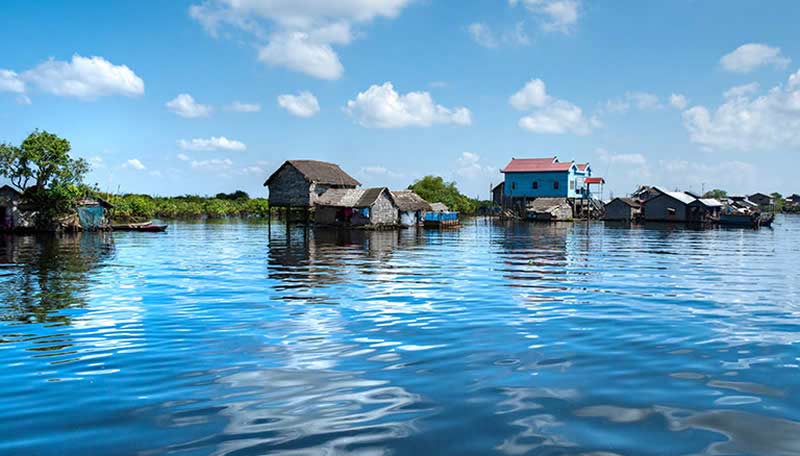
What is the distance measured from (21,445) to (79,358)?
345 cm

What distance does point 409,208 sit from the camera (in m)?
56.6

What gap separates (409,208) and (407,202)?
113cm

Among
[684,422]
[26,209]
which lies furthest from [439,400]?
[26,209]

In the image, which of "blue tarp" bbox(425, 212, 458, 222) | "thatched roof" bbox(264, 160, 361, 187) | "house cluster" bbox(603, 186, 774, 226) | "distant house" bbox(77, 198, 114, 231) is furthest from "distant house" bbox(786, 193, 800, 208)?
"distant house" bbox(77, 198, 114, 231)

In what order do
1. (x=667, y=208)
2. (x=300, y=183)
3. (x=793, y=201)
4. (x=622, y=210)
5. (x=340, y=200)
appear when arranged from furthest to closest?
(x=793, y=201) < (x=622, y=210) < (x=667, y=208) < (x=300, y=183) < (x=340, y=200)

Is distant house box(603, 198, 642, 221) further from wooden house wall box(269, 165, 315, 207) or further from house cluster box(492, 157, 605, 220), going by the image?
wooden house wall box(269, 165, 315, 207)

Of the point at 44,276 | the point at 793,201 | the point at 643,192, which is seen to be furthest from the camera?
the point at 793,201

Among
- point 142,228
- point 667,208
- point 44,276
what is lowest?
point 44,276

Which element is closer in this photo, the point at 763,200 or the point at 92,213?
the point at 92,213

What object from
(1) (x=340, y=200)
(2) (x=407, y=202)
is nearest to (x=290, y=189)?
(1) (x=340, y=200)

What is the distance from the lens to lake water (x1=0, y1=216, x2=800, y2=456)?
18.5ft

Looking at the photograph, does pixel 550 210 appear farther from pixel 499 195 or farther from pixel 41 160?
pixel 41 160

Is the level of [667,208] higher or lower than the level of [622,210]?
higher

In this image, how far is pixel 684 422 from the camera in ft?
19.7
